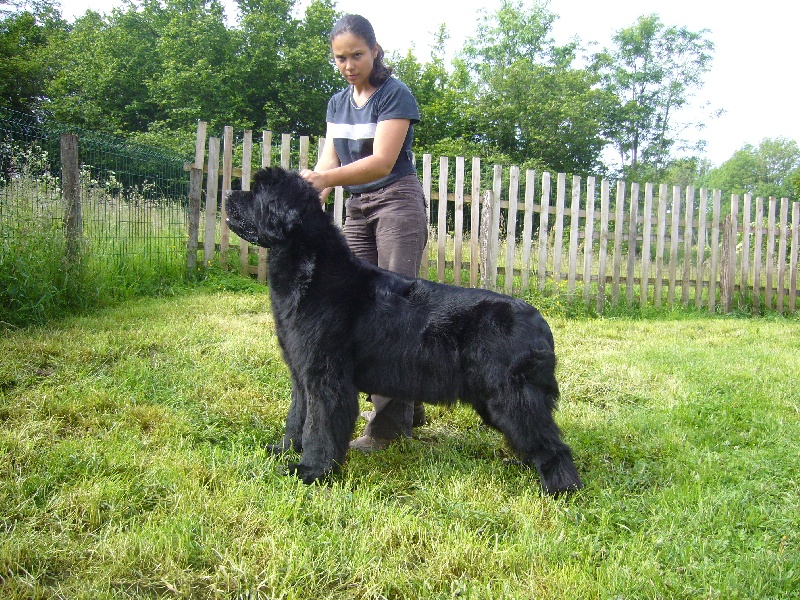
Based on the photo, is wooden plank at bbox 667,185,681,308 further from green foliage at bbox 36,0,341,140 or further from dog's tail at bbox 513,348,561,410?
green foliage at bbox 36,0,341,140

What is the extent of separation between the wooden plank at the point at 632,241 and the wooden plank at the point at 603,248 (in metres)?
0.56

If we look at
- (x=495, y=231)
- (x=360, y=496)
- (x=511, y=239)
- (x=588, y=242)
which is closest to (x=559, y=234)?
(x=588, y=242)

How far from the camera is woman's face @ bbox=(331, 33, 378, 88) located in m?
3.10

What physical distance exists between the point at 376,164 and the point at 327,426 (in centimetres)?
146

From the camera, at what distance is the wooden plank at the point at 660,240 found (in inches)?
370

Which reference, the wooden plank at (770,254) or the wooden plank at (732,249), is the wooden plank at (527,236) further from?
the wooden plank at (770,254)

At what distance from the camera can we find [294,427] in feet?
10.2

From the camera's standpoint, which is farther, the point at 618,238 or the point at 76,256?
the point at 618,238

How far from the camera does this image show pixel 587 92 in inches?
1133

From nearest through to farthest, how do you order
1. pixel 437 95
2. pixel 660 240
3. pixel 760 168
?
pixel 660 240 → pixel 437 95 → pixel 760 168

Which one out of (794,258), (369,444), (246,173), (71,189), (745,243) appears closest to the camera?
(369,444)

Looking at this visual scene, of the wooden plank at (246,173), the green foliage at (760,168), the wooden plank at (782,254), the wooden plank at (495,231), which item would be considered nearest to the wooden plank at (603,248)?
the wooden plank at (495,231)

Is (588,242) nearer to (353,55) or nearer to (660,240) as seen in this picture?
(660,240)

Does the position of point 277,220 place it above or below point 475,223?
below
